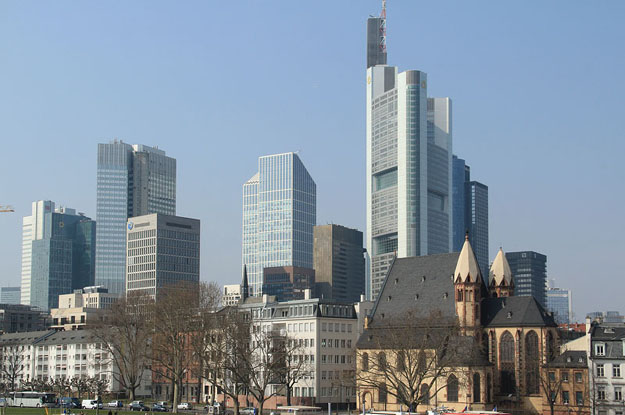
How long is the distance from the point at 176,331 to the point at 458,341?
4439cm

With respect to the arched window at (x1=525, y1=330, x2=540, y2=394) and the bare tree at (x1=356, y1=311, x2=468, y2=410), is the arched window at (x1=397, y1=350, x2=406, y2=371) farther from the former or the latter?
the arched window at (x1=525, y1=330, x2=540, y2=394)

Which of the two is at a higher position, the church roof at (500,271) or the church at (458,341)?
the church roof at (500,271)

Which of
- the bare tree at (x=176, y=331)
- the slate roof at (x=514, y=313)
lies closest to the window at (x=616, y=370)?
the slate roof at (x=514, y=313)

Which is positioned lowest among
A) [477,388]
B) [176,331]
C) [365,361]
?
[477,388]

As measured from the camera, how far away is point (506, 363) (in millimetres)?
151875

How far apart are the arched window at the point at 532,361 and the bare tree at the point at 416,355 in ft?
26.7

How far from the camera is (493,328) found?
505ft

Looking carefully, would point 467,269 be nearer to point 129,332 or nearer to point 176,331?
point 176,331

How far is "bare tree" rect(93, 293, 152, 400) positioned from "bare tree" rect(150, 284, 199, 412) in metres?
4.30

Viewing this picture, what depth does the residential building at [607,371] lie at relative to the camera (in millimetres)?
132000

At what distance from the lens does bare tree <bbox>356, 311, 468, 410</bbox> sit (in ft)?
439

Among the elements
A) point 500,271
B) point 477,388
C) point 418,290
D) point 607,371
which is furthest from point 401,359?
point 500,271

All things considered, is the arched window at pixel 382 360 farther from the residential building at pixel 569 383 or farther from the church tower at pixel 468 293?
the residential building at pixel 569 383

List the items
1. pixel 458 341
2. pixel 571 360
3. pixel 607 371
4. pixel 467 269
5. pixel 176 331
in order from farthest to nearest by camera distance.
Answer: pixel 467 269
pixel 176 331
pixel 458 341
pixel 571 360
pixel 607 371
